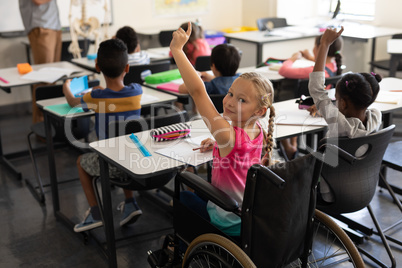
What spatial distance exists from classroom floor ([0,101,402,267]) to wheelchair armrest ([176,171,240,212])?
703mm

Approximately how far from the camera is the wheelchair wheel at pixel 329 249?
194 centimetres

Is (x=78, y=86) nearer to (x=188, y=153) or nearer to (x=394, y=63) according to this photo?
(x=188, y=153)

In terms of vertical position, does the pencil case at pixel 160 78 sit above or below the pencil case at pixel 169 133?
above

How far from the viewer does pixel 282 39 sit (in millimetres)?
5316

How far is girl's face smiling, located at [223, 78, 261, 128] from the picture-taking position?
191cm

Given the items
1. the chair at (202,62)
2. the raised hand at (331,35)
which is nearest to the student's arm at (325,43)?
the raised hand at (331,35)

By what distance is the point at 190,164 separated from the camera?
212 cm

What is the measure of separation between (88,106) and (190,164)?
3.15 ft

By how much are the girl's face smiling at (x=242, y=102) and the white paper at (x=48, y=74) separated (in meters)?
2.16

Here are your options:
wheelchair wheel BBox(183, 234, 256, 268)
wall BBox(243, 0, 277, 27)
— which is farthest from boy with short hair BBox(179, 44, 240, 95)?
wall BBox(243, 0, 277, 27)

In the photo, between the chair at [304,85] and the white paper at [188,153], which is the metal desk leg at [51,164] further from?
the chair at [304,85]

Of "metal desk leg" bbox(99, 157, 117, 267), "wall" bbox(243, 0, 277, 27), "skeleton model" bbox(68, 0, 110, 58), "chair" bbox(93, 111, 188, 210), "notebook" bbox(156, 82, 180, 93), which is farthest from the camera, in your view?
"wall" bbox(243, 0, 277, 27)

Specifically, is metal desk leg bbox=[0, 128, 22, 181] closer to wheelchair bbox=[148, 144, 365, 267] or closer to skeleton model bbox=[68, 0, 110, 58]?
skeleton model bbox=[68, 0, 110, 58]

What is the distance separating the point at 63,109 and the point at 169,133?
85 centimetres
